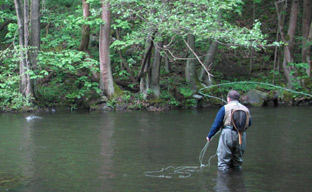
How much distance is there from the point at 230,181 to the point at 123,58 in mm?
15468

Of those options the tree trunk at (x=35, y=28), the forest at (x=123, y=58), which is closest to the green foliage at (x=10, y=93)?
the forest at (x=123, y=58)

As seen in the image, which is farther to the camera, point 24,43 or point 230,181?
point 24,43

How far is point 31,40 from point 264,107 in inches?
418

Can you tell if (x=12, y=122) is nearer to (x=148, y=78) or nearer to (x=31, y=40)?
(x=31, y=40)

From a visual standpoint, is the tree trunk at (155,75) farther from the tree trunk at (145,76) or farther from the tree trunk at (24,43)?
the tree trunk at (24,43)

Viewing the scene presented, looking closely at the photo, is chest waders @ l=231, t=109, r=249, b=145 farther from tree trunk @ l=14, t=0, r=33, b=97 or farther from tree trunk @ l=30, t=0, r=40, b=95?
tree trunk @ l=30, t=0, r=40, b=95

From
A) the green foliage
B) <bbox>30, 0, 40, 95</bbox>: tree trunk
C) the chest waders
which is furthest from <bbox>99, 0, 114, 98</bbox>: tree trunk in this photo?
the chest waders

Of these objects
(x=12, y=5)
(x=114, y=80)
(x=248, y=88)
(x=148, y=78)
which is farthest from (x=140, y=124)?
(x=12, y=5)

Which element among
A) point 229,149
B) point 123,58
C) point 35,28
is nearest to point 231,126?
point 229,149

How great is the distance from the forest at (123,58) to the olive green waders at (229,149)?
664cm

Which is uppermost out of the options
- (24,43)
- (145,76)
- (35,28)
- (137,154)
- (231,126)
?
(35,28)

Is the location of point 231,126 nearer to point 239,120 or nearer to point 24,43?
point 239,120

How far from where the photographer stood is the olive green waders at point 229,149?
23.5 ft

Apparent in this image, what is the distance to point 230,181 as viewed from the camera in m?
6.81
